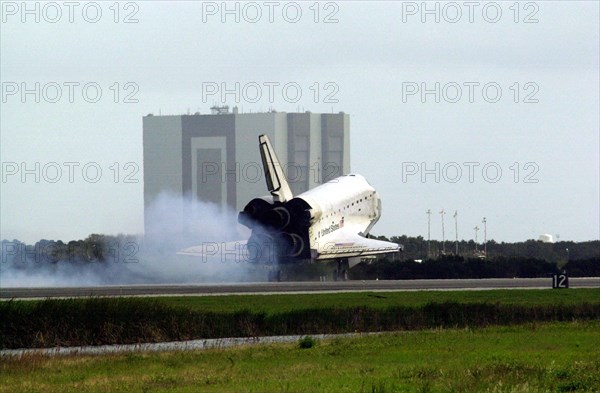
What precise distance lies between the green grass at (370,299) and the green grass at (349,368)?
1112 centimetres

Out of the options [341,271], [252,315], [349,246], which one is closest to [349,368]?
[252,315]

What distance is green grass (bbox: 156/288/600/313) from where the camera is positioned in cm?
5162

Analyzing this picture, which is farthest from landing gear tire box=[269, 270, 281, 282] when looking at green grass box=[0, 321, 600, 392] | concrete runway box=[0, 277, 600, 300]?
green grass box=[0, 321, 600, 392]

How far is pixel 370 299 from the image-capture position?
56500 mm

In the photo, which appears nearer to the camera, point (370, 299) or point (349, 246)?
point (370, 299)

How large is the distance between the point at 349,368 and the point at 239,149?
10234 centimetres

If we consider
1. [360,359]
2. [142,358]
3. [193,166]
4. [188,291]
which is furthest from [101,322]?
[193,166]

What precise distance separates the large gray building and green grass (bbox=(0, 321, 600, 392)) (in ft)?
291

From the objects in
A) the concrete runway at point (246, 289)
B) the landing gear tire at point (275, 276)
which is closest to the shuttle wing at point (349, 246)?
the landing gear tire at point (275, 276)

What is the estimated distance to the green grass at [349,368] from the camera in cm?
2773

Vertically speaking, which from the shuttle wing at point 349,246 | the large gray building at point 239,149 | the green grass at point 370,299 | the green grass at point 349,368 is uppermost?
the large gray building at point 239,149

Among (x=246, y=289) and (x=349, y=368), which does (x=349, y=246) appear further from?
(x=349, y=368)

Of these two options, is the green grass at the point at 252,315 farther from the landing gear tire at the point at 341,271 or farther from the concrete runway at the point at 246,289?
the landing gear tire at the point at 341,271

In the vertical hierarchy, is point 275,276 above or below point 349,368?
above
